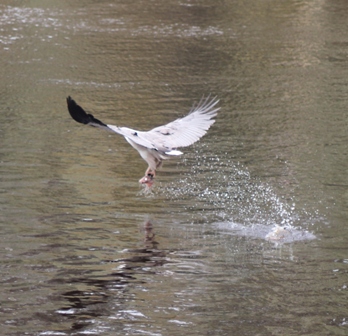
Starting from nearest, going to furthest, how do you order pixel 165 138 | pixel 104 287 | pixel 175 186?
1. pixel 104 287
2. pixel 165 138
3. pixel 175 186

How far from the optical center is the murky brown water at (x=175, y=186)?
22.6 ft

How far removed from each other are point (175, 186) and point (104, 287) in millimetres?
3177

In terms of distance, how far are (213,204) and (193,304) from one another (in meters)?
2.82

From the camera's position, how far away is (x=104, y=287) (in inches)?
284

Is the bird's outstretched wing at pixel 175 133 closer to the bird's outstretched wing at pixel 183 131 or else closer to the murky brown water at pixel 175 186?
the bird's outstretched wing at pixel 183 131

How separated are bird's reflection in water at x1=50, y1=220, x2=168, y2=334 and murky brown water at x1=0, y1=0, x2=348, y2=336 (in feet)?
0.07

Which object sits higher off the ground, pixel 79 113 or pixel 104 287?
pixel 79 113

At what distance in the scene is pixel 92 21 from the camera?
66.9 ft

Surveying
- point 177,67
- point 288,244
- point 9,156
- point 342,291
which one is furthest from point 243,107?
point 342,291

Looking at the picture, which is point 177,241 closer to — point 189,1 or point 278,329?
point 278,329

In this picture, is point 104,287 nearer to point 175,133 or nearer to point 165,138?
point 165,138

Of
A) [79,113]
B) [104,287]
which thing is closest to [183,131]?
[79,113]

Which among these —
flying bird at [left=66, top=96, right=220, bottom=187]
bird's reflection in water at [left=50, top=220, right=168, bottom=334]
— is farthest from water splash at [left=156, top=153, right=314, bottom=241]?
bird's reflection in water at [left=50, top=220, right=168, bottom=334]

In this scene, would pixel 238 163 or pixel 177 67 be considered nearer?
pixel 238 163
